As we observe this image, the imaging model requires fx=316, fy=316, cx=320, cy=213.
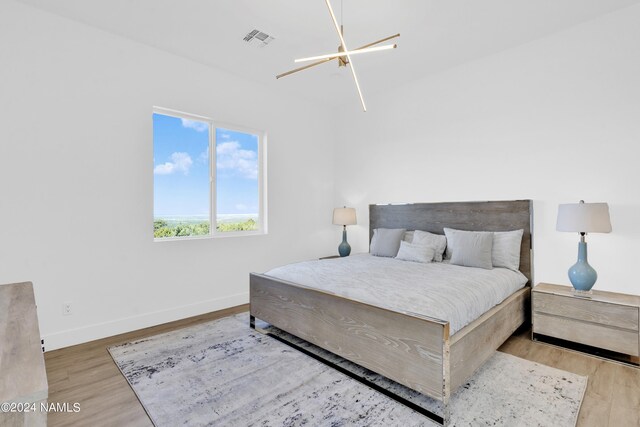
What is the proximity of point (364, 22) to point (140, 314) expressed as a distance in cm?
359

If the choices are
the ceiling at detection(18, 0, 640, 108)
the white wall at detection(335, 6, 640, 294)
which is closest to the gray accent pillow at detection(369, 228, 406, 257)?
the white wall at detection(335, 6, 640, 294)

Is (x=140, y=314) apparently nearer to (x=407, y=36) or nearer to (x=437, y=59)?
(x=407, y=36)

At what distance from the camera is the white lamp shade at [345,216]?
4688mm

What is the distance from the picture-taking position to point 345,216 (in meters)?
4.69

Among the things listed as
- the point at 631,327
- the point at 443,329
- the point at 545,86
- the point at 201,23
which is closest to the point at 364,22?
the point at 201,23

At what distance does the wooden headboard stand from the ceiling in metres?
1.69

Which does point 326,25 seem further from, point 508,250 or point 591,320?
point 591,320

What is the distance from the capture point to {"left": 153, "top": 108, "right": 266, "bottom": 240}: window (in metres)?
3.57

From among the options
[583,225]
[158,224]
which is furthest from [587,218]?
[158,224]

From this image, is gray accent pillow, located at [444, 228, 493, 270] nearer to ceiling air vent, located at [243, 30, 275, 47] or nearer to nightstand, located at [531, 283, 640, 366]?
nightstand, located at [531, 283, 640, 366]

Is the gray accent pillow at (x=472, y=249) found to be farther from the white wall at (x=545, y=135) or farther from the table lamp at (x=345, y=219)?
the table lamp at (x=345, y=219)

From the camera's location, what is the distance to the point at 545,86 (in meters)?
3.18

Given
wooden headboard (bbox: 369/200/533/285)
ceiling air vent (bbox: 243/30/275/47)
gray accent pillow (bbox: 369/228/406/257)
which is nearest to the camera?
ceiling air vent (bbox: 243/30/275/47)

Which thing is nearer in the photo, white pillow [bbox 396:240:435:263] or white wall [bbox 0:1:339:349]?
white wall [bbox 0:1:339:349]
